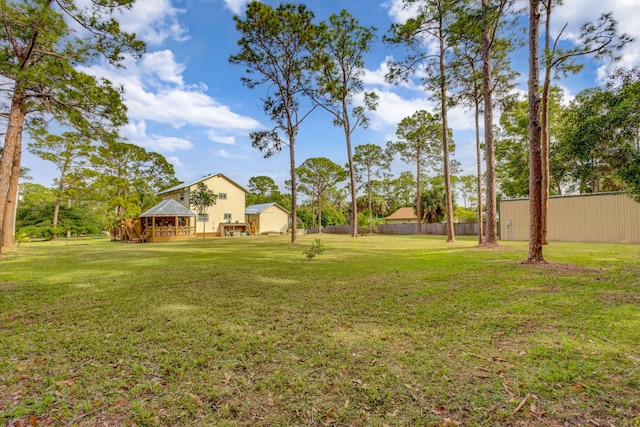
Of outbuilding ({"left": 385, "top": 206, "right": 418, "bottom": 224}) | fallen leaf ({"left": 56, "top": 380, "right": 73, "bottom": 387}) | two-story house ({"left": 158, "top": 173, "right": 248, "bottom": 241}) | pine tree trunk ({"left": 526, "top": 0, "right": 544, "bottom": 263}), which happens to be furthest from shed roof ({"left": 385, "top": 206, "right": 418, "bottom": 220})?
fallen leaf ({"left": 56, "top": 380, "right": 73, "bottom": 387})

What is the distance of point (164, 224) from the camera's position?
2409cm

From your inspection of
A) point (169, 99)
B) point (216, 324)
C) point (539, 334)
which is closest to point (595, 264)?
point (539, 334)

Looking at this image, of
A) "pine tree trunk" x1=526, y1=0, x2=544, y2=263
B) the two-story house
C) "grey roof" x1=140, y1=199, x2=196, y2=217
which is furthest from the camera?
the two-story house

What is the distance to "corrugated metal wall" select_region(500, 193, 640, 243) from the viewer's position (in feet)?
45.3

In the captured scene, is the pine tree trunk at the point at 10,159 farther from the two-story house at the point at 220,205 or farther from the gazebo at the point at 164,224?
the two-story house at the point at 220,205

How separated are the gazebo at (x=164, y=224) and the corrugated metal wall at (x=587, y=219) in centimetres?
2304

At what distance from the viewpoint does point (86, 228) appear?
29.0m

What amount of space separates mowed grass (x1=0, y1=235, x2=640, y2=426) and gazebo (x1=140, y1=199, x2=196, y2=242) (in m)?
17.9

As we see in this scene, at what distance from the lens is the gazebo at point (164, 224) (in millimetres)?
21812

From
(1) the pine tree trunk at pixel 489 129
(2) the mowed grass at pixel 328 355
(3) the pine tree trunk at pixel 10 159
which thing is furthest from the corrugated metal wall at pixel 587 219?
(3) the pine tree trunk at pixel 10 159

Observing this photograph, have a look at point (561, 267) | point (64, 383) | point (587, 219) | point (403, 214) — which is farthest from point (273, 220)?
point (64, 383)

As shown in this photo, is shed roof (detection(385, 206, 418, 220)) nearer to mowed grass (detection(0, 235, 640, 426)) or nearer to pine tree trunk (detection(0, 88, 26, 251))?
mowed grass (detection(0, 235, 640, 426))

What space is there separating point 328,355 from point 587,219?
60.5 ft

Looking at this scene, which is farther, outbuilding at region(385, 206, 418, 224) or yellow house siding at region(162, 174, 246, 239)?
outbuilding at region(385, 206, 418, 224)
